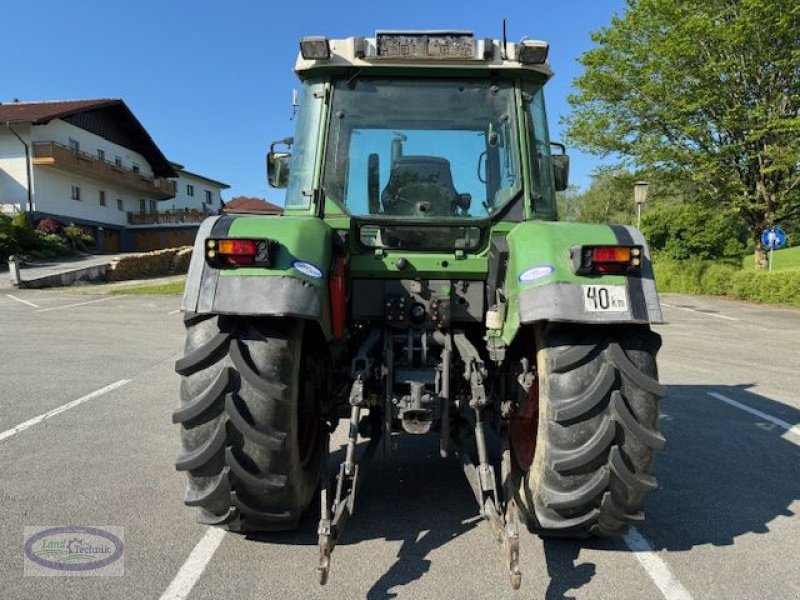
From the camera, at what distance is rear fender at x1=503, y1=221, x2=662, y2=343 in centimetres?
272

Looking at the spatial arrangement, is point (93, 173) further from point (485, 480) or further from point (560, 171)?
point (485, 480)

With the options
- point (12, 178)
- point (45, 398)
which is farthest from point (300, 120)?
point (12, 178)

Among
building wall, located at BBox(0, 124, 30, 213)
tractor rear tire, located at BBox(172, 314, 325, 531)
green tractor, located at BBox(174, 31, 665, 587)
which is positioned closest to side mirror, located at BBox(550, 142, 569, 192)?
green tractor, located at BBox(174, 31, 665, 587)

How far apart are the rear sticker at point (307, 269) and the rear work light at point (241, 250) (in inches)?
5.0

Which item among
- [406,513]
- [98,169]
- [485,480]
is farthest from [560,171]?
[98,169]

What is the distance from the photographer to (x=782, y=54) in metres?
19.5

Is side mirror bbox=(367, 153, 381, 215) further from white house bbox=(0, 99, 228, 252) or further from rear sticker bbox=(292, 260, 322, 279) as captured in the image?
white house bbox=(0, 99, 228, 252)

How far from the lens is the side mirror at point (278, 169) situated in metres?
4.06

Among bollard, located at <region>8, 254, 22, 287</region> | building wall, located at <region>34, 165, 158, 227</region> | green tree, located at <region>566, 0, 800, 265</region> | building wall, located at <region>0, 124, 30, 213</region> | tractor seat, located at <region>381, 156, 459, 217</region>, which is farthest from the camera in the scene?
building wall, located at <region>34, 165, 158, 227</region>

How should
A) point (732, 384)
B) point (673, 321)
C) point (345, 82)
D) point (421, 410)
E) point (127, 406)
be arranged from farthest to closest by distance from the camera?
1. point (673, 321)
2. point (732, 384)
3. point (127, 406)
4. point (345, 82)
5. point (421, 410)

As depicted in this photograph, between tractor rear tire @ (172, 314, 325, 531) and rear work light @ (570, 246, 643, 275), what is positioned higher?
rear work light @ (570, 246, 643, 275)

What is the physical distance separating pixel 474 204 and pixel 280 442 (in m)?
1.87

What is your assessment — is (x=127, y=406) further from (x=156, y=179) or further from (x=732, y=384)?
(x=156, y=179)

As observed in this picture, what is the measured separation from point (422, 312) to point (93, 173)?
1418 inches
